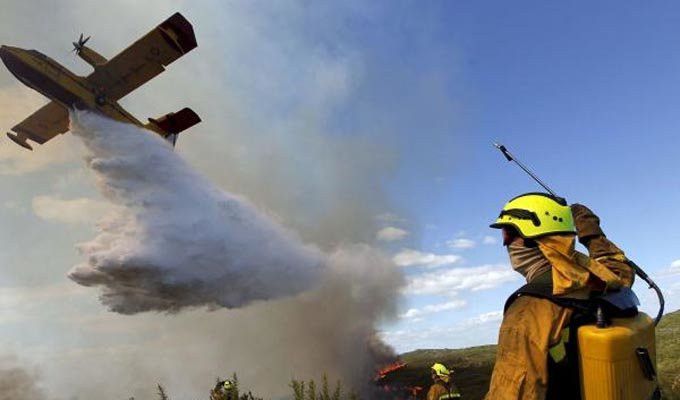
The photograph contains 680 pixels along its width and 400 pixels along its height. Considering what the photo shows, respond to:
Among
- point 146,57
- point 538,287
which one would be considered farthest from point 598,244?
point 146,57

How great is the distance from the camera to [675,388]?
23.6 m

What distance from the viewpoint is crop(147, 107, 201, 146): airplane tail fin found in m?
29.7

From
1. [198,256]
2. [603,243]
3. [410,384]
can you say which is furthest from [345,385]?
[603,243]

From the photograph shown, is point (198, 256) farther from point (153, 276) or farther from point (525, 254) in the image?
point (525, 254)

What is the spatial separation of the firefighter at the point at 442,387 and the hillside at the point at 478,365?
14207 mm

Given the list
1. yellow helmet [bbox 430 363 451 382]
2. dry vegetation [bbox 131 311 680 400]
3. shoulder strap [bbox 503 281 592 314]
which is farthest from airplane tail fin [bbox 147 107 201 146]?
shoulder strap [bbox 503 281 592 314]

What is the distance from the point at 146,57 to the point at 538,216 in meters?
28.8

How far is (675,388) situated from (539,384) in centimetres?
2653

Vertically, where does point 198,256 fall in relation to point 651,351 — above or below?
above

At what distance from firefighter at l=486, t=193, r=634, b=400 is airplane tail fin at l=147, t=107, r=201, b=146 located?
92.8 ft

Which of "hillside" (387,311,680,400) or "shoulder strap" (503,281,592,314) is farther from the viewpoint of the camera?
"hillside" (387,311,680,400)

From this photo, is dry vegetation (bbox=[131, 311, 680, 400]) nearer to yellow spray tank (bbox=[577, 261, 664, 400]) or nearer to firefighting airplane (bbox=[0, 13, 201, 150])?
yellow spray tank (bbox=[577, 261, 664, 400])

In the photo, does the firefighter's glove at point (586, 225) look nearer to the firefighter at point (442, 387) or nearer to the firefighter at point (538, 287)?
the firefighter at point (538, 287)

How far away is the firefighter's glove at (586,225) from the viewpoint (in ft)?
13.2
